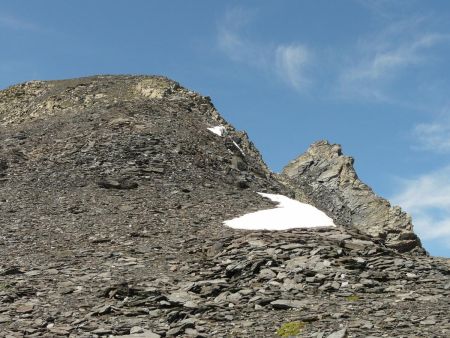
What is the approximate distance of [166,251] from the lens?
25.4 m

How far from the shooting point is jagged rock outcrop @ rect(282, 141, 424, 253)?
6103cm

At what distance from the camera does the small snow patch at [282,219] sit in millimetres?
29562

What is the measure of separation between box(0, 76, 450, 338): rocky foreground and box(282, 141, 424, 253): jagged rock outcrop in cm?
1261

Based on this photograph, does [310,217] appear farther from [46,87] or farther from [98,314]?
[46,87]

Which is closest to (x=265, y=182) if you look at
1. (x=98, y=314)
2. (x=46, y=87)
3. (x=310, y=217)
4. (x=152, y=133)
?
(x=152, y=133)

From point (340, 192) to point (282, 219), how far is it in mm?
42820

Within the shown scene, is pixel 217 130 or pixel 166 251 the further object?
pixel 217 130

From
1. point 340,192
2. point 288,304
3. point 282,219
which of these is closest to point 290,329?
point 288,304

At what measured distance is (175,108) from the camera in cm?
5228

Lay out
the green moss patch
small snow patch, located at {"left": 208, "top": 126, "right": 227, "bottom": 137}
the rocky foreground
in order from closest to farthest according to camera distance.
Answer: the green moss patch < the rocky foreground < small snow patch, located at {"left": 208, "top": 126, "right": 227, "bottom": 137}

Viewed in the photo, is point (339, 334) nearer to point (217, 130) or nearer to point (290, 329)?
point (290, 329)

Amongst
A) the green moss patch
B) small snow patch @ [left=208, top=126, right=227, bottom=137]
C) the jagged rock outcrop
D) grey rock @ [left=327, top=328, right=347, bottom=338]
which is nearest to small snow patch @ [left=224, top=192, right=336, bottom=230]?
the green moss patch

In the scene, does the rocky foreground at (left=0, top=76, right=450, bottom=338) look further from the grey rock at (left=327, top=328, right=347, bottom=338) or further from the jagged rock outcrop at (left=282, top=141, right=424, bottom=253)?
the jagged rock outcrop at (left=282, top=141, right=424, bottom=253)

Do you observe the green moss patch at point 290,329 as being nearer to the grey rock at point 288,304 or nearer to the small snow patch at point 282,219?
the grey rock at point 288,304
